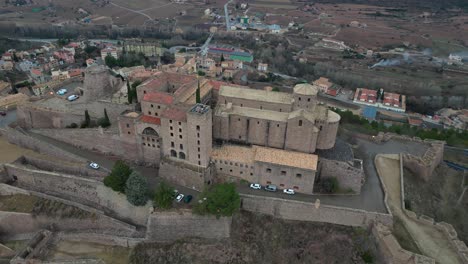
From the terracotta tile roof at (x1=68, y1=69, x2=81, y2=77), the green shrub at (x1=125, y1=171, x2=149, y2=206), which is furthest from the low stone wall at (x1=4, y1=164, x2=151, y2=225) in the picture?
the terracotta tile roof at (x1=68, y1=69, x2=81, y2=77)

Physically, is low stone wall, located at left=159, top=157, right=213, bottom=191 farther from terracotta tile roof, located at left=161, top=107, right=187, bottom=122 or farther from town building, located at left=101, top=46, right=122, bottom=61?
town building, located at left=101, top=46, right=122, bottom=61

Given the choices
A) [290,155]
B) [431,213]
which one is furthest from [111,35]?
[431,213]

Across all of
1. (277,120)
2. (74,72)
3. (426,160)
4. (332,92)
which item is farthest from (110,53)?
(426,160)

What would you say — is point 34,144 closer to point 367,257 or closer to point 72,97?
point 72,97

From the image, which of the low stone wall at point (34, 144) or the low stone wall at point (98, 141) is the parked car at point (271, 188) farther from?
the low stone wall at point (34, 144)

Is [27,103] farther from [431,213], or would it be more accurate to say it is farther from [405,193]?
[431,213]

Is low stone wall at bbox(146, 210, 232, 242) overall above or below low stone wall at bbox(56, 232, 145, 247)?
above
